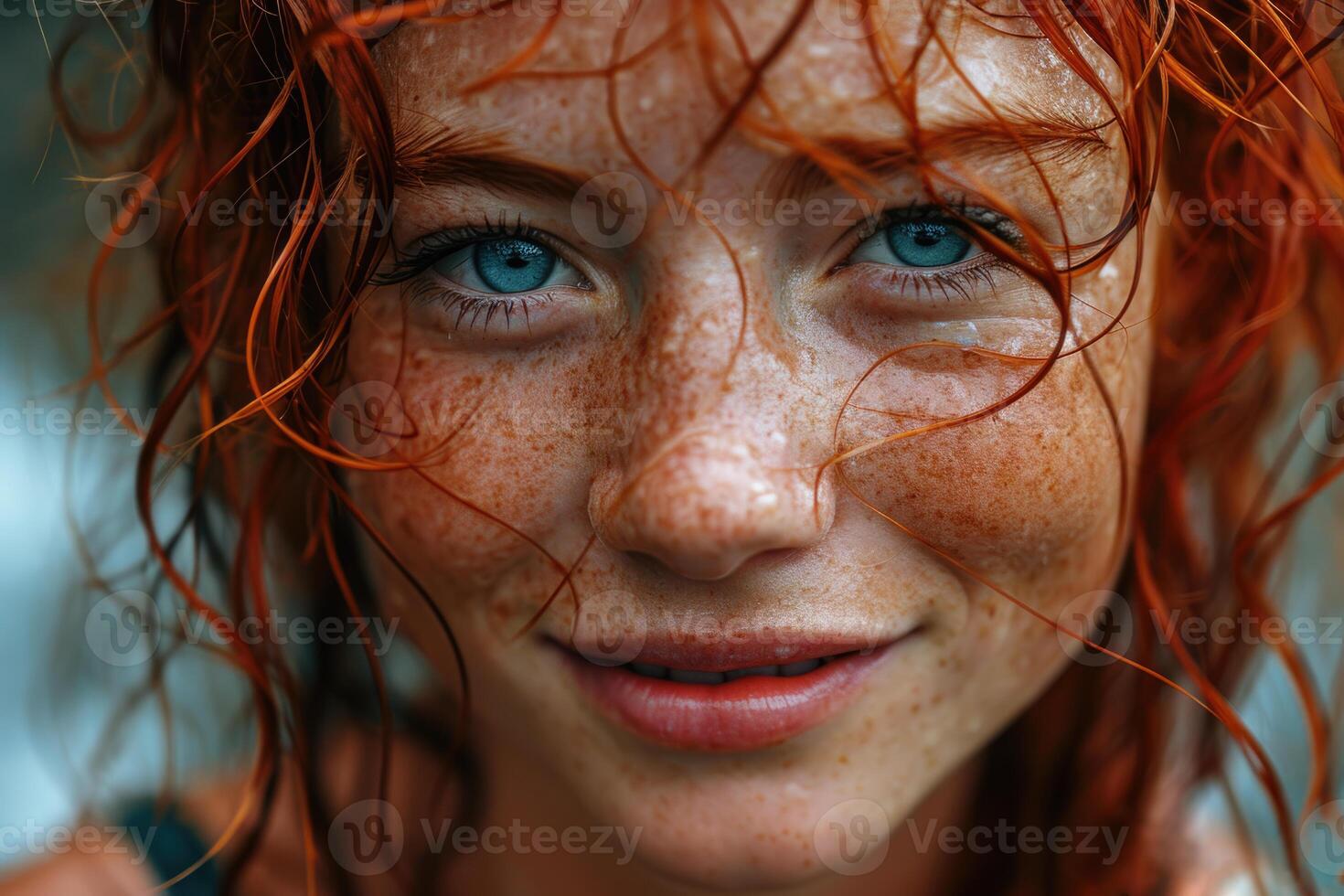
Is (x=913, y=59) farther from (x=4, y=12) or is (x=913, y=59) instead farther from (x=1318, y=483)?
(x=4, y=12)

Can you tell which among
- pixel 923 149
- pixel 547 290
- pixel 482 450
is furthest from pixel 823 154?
pixel 482 450

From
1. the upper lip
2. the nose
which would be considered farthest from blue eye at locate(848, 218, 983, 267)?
the upper lip

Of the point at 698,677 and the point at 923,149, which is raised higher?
the point at 923,149

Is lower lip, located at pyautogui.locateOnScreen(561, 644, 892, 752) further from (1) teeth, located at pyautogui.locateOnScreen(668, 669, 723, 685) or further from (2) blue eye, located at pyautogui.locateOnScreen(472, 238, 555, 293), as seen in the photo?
(2) blue eye, located at pyautogui.locateOnScreen(472, 238, 555, 293)

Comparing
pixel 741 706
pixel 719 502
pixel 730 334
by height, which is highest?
pixel 730 334

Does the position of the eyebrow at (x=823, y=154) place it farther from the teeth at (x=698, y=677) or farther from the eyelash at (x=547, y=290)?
the teeth at (x=698, y=677)

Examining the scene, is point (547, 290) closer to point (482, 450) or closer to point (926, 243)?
point (482, 450)

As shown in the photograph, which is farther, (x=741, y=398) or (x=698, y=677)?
(x=698, y=677)
